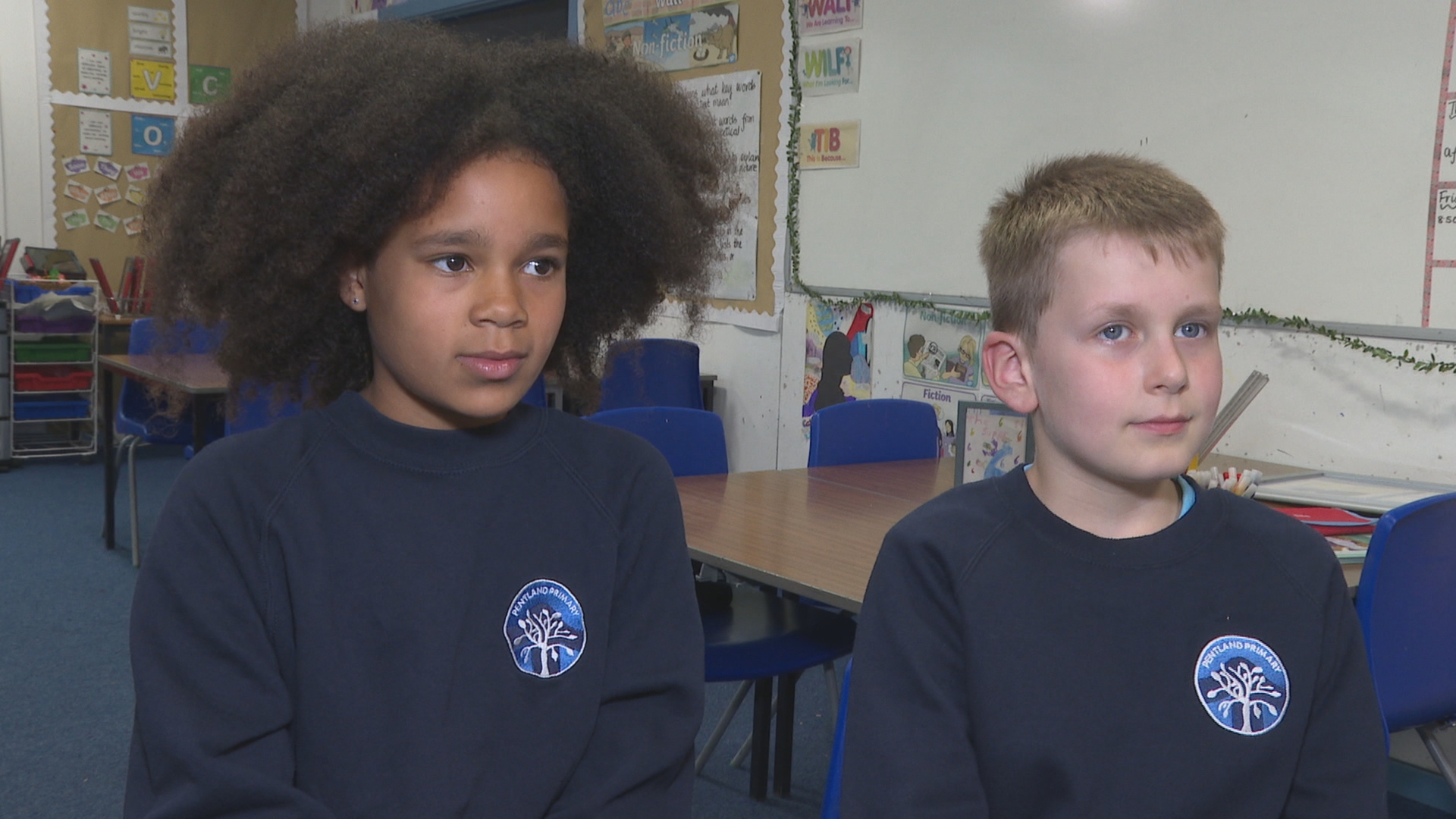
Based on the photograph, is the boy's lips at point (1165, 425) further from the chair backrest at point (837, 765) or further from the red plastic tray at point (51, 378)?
the red plastic tray at point (51, 378)

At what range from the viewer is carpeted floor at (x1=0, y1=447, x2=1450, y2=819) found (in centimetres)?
238

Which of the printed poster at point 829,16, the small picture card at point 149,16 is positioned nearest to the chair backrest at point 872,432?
the printed poster at point 829,16

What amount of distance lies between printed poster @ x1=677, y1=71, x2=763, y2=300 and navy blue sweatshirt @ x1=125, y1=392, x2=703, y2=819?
117 inches

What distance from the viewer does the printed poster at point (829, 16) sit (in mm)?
3649

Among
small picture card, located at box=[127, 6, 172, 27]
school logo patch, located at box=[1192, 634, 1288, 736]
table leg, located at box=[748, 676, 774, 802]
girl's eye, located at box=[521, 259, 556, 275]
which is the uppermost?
small picture card, located at box=[127, 6, 172, 27]

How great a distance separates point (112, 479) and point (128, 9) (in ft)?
10.3

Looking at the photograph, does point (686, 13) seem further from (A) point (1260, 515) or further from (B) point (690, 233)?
(A) point (1260, 515)

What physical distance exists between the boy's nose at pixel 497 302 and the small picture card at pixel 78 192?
Answer: 234 inches

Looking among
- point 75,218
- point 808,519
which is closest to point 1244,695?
point 808,519

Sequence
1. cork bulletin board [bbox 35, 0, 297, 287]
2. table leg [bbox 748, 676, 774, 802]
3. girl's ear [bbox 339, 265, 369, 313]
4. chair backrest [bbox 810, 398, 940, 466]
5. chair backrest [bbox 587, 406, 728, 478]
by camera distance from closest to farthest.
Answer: girl's ear [bbox 339, 265, 369, 313] < table leg [bbox 748, 676, 774, 802] < chair backrest [bbox 587, 406, 728, 478] < chair backrest [bbox 810, 398, 940, 466] < cork bulletin board [bbox 35, 0, 297, 287]

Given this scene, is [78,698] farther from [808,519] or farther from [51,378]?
[51,378]

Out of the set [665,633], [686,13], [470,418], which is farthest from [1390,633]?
[686,13]

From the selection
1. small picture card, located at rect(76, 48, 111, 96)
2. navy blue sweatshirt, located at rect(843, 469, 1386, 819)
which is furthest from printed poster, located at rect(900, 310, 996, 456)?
small picture card, located at rect(76, 48, 111, 96)

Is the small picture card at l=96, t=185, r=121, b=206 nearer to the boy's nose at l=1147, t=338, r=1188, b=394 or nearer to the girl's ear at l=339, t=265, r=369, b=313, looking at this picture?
the girl's ear at l=339, t=265, r=369, b=313
